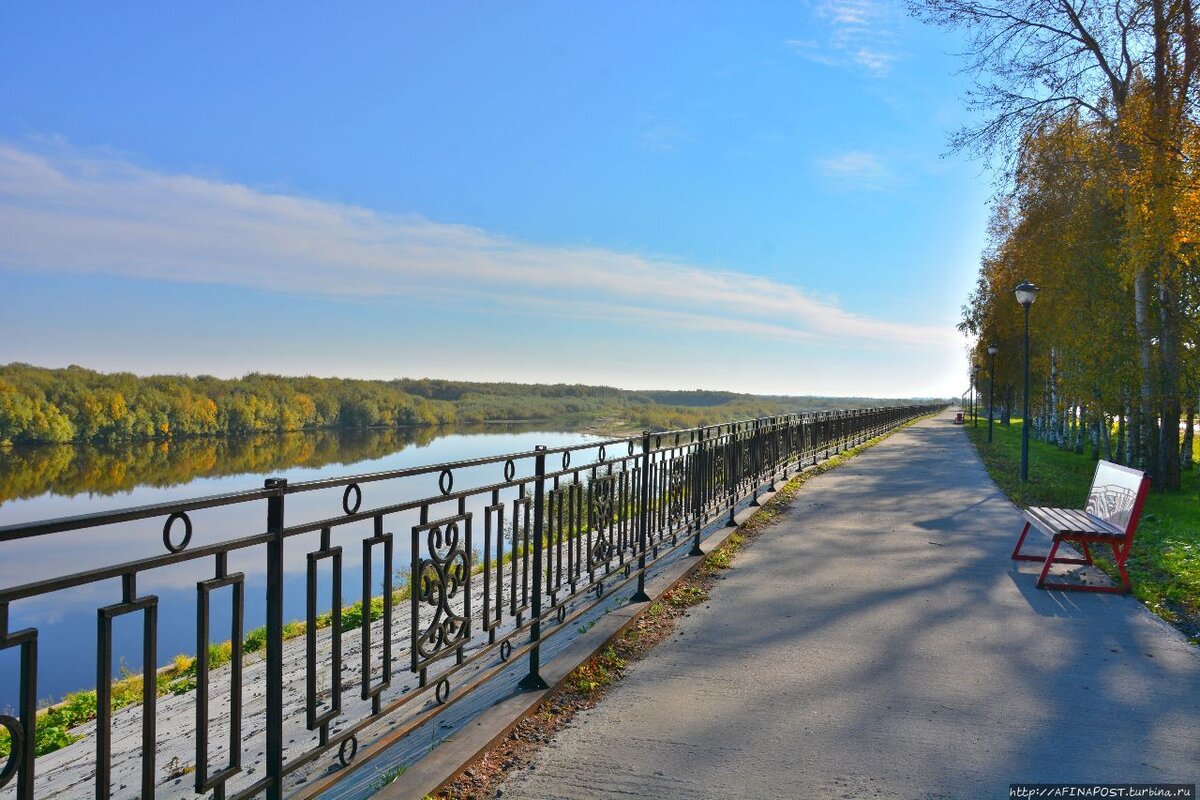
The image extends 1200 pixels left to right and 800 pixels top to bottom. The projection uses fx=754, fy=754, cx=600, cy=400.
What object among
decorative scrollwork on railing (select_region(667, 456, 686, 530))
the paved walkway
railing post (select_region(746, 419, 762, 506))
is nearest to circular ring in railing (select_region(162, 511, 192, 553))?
the paved walkway

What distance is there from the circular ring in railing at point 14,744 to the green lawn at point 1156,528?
6.42 metres

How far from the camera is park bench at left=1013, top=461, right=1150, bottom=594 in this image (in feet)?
Result: 20.8

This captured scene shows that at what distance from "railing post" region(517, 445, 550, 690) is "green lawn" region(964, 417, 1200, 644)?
4.53 meters

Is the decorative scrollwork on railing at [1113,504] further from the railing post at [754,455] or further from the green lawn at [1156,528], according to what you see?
the railing post at [754,455]

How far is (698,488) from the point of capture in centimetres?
739

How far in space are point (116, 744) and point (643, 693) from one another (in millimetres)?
3731

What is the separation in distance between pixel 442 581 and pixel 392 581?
1.08 feet

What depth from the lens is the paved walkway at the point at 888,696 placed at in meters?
3.15

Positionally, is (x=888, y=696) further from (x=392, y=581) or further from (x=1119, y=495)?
(x=1119, y=495)

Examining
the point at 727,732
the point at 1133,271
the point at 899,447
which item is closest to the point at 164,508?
the point at 727,732

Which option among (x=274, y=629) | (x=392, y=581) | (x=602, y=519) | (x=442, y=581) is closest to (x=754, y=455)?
(x=602, y=519)

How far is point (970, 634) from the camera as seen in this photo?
205 inches

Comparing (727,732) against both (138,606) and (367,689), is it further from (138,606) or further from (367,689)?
(138,606)

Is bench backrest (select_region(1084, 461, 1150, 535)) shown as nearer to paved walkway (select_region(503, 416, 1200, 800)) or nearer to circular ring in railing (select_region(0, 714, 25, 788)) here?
paved walkway (select_region(503, 416, 1200, 800))
